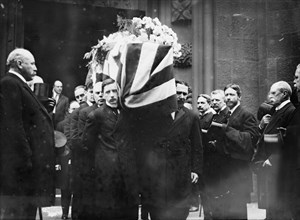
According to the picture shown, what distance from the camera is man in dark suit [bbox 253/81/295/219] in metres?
5.87

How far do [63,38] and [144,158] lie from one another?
35.0 ft

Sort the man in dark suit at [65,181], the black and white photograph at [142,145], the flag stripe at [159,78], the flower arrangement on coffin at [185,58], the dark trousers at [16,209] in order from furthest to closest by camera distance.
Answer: the flower arrangement on coffin at [185,58] < the man in dark suit at [65,181] < the flag stripe at [159,78] < the black and white photograph at [142,145] < the dark trousers at [16,209]

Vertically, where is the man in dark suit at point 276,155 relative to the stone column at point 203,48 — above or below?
below

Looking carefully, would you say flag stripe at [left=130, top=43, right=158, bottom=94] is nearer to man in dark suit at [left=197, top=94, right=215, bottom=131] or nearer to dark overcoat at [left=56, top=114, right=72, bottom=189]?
man in dark suit at [left=197, top=94, right=215, bottom=131]

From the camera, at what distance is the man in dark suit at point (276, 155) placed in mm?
5871

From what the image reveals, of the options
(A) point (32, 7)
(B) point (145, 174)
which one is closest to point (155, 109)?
(B) point (145, 174)

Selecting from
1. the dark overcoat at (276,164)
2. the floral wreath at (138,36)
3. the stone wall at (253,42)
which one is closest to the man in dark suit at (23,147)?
the floral wreath at (138,36)

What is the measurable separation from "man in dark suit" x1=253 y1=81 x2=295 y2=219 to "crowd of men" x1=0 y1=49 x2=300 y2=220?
12mm

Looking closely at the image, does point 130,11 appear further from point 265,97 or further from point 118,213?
point 118,213

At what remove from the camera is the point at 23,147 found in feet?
16.3

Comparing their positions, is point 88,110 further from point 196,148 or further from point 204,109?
point 204,109

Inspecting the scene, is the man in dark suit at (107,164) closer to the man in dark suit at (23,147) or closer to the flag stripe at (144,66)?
the flag stripe at (144,66)

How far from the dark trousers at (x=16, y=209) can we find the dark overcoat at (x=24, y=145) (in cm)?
6

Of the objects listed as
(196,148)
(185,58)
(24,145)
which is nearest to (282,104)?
(196,148)
